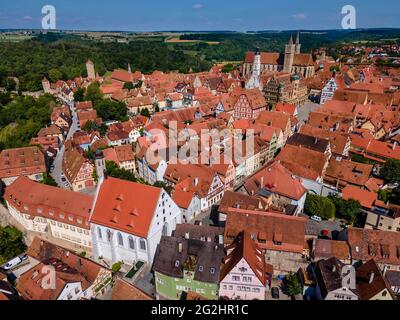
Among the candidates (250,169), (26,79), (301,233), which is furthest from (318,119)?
(26,79)

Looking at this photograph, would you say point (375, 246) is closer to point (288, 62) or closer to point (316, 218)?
point (316, 218)

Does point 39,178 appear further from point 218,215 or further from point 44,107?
point 44,107

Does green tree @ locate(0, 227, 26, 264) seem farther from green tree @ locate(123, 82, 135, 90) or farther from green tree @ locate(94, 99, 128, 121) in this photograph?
green tree @ locate(123, 82, 135, 90)

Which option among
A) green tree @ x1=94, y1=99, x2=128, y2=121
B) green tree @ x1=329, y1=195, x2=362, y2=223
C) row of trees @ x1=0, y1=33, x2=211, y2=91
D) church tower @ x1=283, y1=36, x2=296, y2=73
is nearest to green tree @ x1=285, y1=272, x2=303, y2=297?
green tree @ x1=329, y1=195, x2=362, y2=223

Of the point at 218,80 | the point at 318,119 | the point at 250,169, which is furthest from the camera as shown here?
the point at 218,80

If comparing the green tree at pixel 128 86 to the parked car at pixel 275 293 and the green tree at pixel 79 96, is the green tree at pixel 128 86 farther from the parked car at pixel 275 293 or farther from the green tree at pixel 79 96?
the parked car at pixel 275 293

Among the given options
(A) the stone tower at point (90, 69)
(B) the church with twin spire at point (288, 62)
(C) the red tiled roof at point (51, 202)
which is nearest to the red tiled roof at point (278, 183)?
(C) the red tiled roof at point (51, 202)
